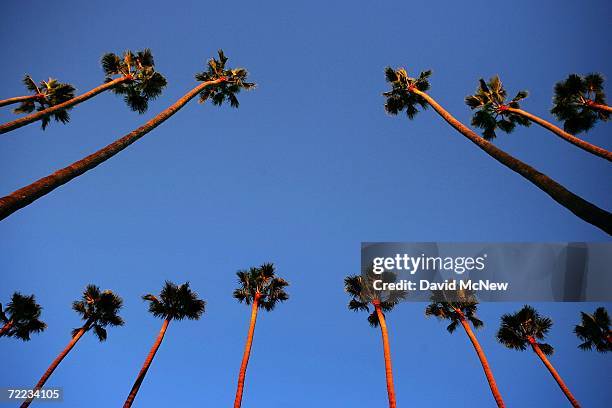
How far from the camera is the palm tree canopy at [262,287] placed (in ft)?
76.6

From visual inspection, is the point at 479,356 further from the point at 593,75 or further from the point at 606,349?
the point at 593,75

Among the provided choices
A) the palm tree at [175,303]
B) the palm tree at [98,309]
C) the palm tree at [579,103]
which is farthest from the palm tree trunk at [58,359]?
the palm tree at [579,103]

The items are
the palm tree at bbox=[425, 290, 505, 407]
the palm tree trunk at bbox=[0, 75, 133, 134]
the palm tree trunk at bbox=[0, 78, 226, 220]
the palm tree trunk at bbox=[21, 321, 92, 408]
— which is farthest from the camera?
the palm tree at bbox=[425, 290, 505, 407]

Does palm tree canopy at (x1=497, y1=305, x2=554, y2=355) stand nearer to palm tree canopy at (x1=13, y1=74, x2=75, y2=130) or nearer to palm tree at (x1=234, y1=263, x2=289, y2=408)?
palm tree at (x1=234, y1=263, x2=289, y2=408)

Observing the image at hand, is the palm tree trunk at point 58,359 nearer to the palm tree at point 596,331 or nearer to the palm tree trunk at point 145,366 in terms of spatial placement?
the palm tree trunk at point 145,366

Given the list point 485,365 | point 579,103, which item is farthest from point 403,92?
point 485,365

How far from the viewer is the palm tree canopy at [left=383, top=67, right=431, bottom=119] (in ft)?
62.5

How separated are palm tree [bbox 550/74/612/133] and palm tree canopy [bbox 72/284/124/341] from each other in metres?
31.4

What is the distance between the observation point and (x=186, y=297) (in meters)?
22.7

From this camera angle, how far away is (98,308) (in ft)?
79.9

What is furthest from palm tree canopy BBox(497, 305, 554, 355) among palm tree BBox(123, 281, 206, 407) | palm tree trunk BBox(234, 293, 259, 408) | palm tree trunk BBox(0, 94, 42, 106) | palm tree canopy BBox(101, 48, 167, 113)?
palm tree trunk BBox(0, 94, 42, 106)

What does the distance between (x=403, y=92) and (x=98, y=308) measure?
85.9ft

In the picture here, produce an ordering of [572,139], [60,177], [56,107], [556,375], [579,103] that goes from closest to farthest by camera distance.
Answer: [60,177], [572,139], [56,107], [579,103], [556,375]

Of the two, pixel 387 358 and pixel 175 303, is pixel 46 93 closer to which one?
pixel 175 303
